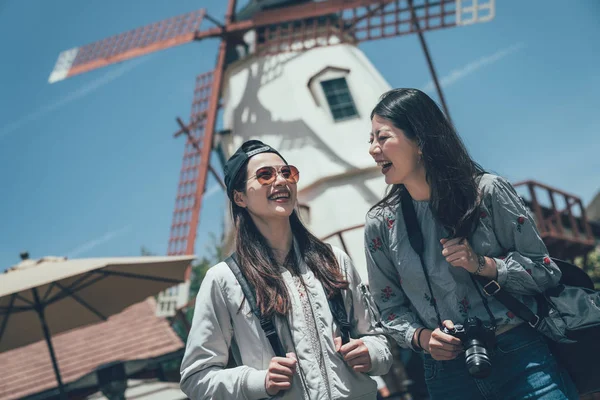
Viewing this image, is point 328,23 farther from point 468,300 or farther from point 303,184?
point 468,300

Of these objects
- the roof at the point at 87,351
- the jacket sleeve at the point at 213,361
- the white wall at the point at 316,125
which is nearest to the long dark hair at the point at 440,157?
the jacket sleeve at the point at 213,361

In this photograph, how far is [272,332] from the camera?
2.38 metres

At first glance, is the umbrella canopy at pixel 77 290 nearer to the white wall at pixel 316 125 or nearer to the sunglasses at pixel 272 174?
the sunglasses at pixel 272 174

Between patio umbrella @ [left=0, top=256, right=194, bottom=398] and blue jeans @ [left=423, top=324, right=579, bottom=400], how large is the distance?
4.00 metres

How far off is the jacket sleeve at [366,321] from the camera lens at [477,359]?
1.17 ft

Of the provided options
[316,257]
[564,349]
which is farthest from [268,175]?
[564,349]

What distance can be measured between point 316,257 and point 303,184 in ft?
31.3

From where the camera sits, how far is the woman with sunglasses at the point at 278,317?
2332 mm

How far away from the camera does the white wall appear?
11.9 meters

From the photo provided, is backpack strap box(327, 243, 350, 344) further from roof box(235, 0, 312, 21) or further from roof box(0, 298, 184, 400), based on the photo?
roof box(235, 0, 312, 21)

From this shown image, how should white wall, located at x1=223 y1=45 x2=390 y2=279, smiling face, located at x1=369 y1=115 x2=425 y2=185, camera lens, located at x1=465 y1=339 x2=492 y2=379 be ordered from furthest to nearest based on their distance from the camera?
1. white wall, located at x1=223 y1=45 x2=390 y2=279
2. smiling face, located at x1=369 y1=115 x2=425 y2=185
3. camera lens, located at x1=465 y1=339 x2=492 y2=379

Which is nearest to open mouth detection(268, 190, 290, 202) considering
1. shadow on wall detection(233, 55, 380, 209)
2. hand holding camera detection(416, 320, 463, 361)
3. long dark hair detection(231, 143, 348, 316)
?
long dark hair detection(231, 143, 348, 316)

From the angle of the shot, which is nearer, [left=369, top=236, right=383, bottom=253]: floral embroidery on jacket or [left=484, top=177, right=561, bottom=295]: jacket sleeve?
[left=484, top=177, right=561, bottom=295]: jacket sleeve

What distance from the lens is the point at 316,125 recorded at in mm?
12453
